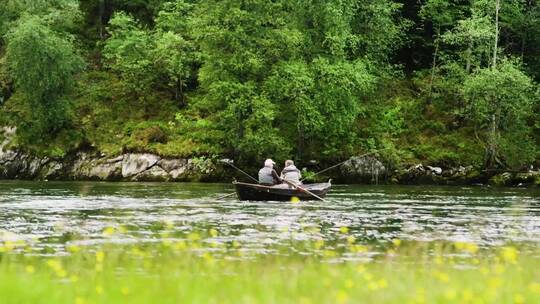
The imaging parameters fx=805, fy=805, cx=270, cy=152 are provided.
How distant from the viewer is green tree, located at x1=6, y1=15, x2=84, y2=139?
52.8 metres

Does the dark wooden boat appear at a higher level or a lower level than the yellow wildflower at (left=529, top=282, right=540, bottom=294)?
higher

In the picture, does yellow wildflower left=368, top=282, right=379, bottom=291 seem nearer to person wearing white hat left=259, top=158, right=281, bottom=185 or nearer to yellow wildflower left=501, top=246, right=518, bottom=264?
yellow wildflower left=501, top=246, right=518, bottom=264

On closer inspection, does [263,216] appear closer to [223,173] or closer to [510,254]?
[510,254]

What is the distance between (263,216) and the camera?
991 inches

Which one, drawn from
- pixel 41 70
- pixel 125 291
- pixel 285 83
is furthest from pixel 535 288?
pixel 41 70

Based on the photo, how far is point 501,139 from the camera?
4925 cm

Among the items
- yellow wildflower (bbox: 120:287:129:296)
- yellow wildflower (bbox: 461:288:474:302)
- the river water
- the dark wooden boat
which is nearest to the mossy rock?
the river water

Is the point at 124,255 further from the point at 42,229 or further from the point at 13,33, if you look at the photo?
the point at 13,33

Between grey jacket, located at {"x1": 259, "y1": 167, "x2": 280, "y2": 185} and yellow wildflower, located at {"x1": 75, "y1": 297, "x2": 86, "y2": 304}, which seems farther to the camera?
grey jacket, located at {"x1": 259, "y1": 167, "x2": 280, "y2": 185}

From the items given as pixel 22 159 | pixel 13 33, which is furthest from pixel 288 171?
pixel 13 33

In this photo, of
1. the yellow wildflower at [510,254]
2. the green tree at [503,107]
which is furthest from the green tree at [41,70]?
the yellow wildflower at [510,254]

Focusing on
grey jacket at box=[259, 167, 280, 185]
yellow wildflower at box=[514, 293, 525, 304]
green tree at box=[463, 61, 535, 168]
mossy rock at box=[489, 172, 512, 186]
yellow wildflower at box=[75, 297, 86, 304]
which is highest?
green tree at box=[463, 61, 535, 168]

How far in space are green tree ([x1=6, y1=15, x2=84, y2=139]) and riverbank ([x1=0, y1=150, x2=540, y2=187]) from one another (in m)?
4.94

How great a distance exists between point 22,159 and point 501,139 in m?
30.2
